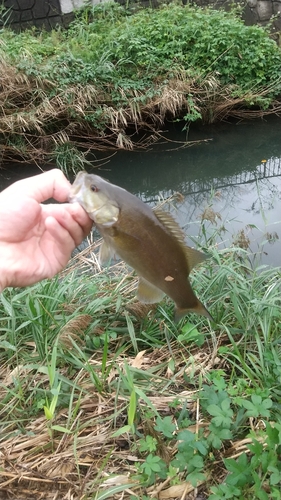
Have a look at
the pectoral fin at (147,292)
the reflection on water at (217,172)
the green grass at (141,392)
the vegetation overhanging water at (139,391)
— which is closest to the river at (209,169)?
the reflection on water at (217,172)

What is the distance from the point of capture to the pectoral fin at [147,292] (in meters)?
1.94

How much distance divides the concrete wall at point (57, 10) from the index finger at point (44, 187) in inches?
354

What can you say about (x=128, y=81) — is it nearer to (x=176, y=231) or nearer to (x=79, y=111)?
(x=79, y=111)

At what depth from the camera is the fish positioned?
164cm

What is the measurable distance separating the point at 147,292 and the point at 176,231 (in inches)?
12.6

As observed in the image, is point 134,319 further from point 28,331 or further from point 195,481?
point 195,481

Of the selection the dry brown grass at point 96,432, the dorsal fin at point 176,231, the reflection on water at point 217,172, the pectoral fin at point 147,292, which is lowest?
the reflection on water at point 217,172

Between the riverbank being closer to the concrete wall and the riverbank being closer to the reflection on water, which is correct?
the reflection on water

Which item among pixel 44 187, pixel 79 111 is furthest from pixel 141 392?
pixel 79 111

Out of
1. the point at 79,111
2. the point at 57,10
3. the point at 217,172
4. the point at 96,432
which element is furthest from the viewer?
the point at 57,10

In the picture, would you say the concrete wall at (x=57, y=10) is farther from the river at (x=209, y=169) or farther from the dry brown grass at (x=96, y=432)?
the dry brown grass at (x=96, y=432)

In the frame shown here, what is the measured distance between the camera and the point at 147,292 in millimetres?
1949

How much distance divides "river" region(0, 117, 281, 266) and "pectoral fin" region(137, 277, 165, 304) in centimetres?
322

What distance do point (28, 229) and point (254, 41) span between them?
7783mm
